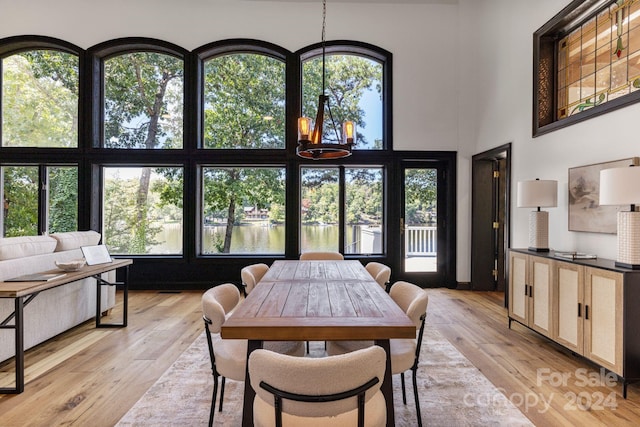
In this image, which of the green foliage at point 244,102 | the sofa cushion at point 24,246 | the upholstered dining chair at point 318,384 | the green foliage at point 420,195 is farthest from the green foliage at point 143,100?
the upholstered dining chair at point 318,384

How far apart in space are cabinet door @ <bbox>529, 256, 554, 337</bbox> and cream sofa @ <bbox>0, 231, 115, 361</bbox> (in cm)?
454

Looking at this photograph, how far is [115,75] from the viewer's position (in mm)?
5820

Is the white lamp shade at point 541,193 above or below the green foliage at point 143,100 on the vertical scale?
below

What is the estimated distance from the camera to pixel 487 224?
18.1 ft

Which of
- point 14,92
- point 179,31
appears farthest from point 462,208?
point 14,92

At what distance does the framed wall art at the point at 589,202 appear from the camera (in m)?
3.02

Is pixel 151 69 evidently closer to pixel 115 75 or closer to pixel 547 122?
pixel 115 75

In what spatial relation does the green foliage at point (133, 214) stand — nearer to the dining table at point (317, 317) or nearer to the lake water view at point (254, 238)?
the lake water view at point (254, 238)

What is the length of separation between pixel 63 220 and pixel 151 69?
9.57ft

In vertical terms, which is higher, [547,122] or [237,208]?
[547,122]

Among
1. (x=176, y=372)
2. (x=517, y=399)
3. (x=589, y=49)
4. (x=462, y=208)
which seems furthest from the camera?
(x=462, y=208)

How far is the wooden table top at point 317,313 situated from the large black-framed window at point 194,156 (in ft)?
10.8

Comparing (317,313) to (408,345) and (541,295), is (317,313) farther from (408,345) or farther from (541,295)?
(541,295)

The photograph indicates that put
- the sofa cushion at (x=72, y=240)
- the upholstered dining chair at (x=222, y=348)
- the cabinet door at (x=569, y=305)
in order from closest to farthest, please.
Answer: the upholstered dining chair at (x=222, y=348) < the cabinet door at (x=569, y=305) < the sofa cushion at (x=72, y=240)
